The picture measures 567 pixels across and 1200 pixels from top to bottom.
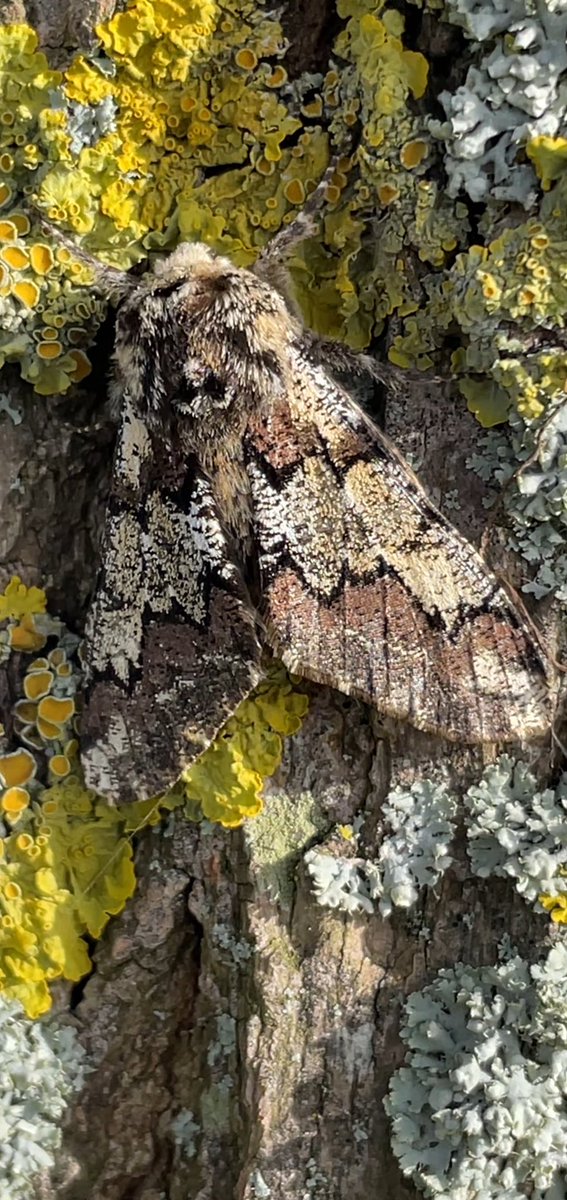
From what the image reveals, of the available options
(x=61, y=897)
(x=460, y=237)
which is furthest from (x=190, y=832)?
(x=460, y=237)

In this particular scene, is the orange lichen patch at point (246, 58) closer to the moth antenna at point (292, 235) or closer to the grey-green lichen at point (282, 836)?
the moth antenna at point (292, 235)

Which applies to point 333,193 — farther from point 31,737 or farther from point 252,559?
point 31,737

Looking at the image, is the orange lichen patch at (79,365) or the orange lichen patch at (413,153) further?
the orange lichen patch at (79,365)

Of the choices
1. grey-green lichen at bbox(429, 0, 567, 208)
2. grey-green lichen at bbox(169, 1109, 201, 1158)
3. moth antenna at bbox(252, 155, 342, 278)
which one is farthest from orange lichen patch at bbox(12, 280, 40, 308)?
grey-green lichen at bbox(169, 1109, 201, 1158)

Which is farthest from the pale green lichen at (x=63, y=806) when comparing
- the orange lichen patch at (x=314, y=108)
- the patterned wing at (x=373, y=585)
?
the orange lichen patch at (x=314, y=108)

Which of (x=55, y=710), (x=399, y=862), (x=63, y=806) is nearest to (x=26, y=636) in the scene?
(x=55, y=710)

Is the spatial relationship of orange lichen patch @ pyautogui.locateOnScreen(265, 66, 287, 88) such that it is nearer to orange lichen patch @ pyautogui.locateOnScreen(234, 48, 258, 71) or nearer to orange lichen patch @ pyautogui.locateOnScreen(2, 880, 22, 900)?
orange lichen patch @ pyautogui.locateOnScreen(234, 48, 258, 71)
